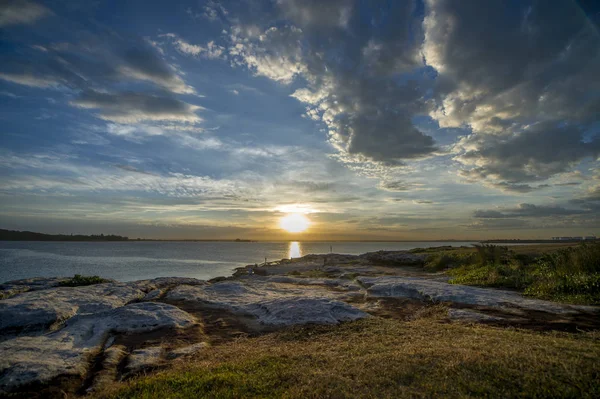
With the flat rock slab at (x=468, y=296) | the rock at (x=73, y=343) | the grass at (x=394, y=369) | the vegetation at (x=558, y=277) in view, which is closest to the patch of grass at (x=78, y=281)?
the rock at (x=73, y=343)

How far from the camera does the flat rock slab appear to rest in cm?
1193

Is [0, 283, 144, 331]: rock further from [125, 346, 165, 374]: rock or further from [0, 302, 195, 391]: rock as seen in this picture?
[125, 346, 165, 374]: rock

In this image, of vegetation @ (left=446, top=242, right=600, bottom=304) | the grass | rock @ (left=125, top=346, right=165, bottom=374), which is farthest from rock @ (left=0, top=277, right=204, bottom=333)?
vegetation @ (left=446, top=242, right=600, bottom=304)

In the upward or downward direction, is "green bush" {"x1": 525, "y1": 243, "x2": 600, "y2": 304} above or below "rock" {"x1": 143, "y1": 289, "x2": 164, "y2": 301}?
above

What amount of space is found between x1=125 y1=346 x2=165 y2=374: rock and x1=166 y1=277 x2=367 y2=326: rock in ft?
13.4

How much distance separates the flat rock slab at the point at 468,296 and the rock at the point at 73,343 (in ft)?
35.9

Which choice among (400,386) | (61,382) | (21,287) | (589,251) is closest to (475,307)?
(400,386)

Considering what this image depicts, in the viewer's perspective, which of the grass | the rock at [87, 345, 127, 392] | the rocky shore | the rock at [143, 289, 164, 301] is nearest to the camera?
the grass

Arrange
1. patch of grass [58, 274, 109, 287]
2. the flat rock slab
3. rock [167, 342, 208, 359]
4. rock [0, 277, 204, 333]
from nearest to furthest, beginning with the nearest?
rock [167, 342, 208, 359]
rock [0, 277, 204, 333]
the flat rock slab
patch of grass [58, 274, 109, 287]

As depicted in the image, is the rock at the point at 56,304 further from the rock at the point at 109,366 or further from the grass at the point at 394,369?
the grass at the point at 394,369

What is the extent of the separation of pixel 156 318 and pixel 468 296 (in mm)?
→ 13690

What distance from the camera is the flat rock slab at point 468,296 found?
1193 cm

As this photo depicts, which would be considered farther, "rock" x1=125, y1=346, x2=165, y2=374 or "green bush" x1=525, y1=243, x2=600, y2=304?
"green bush" x1=525, y1=243, x2=600, y2=304

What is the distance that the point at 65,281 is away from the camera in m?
17.7
